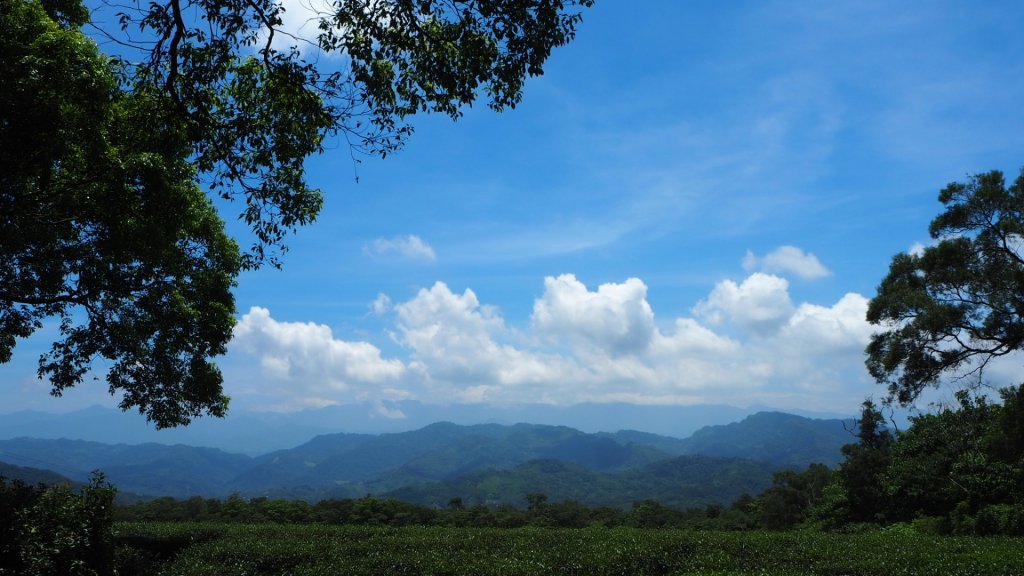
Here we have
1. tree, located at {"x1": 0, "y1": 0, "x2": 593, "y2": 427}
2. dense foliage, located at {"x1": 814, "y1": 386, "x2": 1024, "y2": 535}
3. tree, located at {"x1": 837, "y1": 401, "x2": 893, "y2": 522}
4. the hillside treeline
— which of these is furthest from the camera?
tree, located at {"x1": 837, "y1": 401, "x2": 893, "y2": 522}

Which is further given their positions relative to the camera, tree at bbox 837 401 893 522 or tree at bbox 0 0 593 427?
tree at bbox 837 401 893 522

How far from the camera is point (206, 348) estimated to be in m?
16.2

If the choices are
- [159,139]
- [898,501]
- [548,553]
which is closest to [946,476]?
[898,501]

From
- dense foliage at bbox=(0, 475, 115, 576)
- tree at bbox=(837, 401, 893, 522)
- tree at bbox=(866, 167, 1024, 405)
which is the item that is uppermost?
tree at bbox=(866, 167, 1024, 405)

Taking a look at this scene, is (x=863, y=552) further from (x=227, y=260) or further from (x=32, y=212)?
(x=32, y=212)

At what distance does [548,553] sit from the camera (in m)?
13.4

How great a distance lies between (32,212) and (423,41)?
9308mm

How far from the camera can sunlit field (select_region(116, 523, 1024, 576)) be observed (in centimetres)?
1185

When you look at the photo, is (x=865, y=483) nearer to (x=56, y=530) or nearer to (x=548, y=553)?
(x=548, y=553)

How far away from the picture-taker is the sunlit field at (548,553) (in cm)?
1185

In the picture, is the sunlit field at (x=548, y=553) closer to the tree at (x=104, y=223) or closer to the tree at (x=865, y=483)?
the tree at (x=104, y=223)

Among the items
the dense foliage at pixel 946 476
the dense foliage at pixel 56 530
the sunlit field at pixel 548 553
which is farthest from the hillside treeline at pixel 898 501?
the dense foliage at pixel 56 530

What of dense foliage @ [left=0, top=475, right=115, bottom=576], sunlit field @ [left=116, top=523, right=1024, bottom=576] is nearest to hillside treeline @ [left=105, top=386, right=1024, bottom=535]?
sunlit field @ [left=116, top=523, right=1024, bottom=576]

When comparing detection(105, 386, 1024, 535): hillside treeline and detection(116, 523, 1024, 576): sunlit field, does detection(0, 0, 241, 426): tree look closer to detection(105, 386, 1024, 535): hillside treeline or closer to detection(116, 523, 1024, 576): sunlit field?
detection(116, 523, 1024, 576): sunlit field
